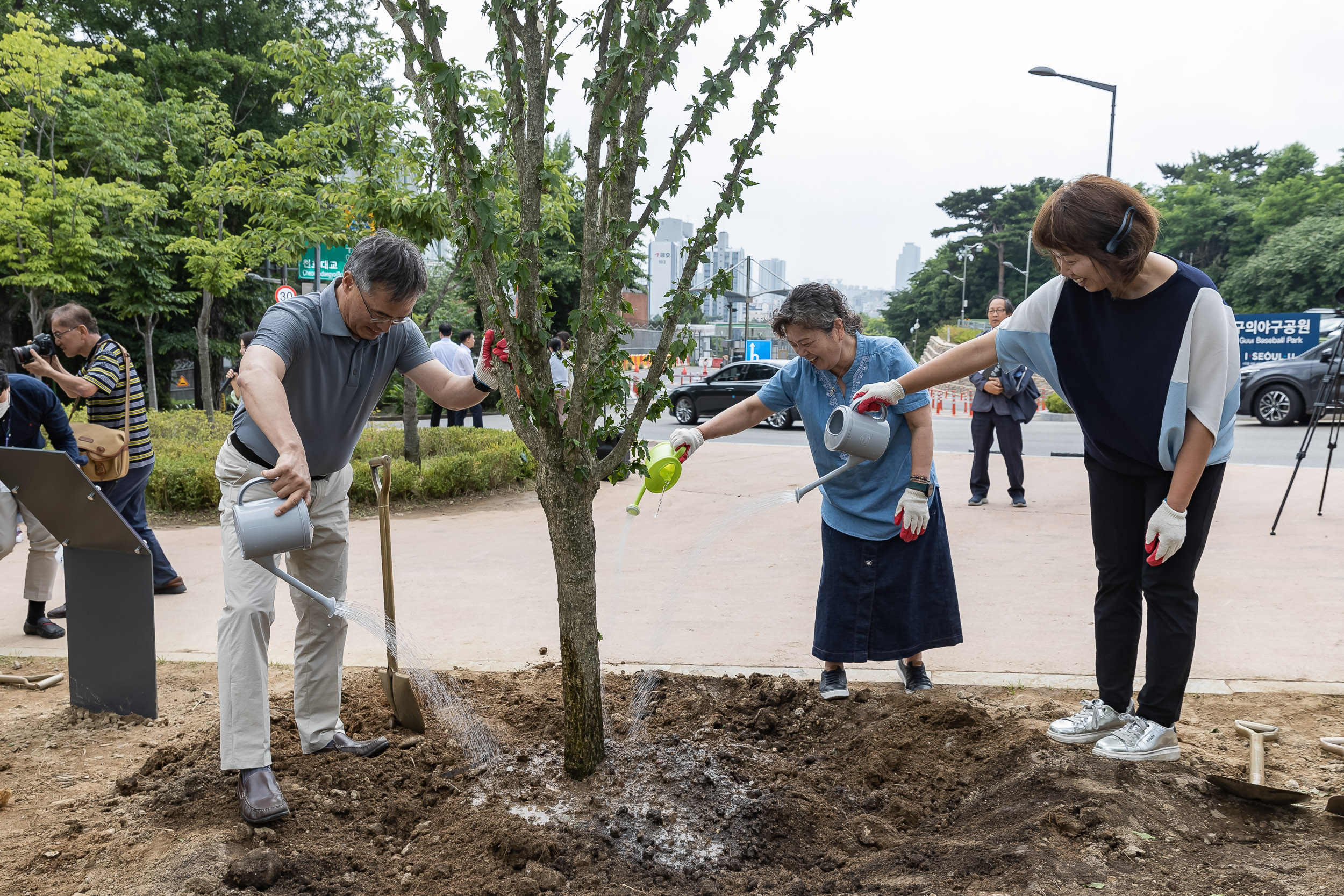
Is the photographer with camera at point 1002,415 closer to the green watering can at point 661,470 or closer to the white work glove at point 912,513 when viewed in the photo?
the white work glove at point 912,513

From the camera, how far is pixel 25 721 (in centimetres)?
342

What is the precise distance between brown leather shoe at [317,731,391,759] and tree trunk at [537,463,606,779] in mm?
672

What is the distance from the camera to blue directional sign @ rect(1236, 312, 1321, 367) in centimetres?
1745

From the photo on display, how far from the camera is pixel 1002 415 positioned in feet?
24.5

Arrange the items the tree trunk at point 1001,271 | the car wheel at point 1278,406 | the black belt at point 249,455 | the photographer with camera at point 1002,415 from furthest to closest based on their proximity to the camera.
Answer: the tree trunk at point 1001,271
the car wheel at point 1278,406
the photographer with camera at point 1002,415
the black belt at point 249,455

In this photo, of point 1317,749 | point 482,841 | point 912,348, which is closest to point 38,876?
point 482,841

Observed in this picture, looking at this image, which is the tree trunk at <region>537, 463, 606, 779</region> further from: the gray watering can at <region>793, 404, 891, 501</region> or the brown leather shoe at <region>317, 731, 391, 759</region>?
the gray watering can at <region>793, 404, 891, 501</region>

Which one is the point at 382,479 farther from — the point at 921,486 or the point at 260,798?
the point at 921,486

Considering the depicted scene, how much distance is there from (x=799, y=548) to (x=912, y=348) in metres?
65.4

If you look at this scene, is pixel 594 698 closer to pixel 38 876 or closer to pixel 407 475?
pixel 38 876

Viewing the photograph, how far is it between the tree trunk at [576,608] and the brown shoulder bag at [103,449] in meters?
3.32

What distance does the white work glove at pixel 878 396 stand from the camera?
122 inches

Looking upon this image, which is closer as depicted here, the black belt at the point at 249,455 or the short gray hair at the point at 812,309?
the black belt at the point at 249,455

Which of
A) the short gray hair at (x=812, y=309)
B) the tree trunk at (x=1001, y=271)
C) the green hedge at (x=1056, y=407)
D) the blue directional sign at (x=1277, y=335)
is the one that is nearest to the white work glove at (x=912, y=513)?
the short gray hair at (x=812, y=309)
